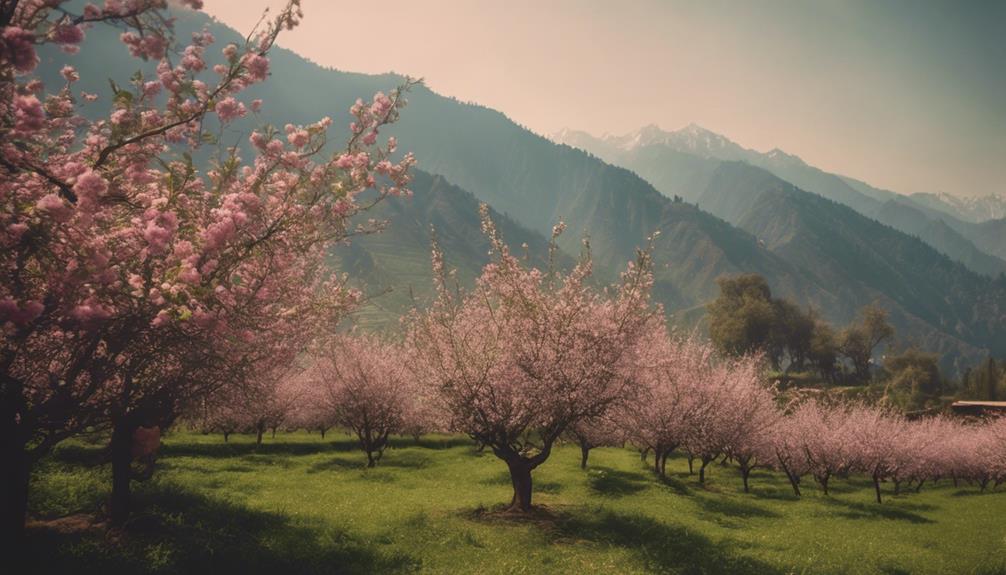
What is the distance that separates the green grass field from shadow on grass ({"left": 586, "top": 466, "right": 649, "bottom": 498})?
19cm

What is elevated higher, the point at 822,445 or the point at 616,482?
the point at 822,445

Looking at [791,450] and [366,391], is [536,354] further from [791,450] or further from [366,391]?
[791,450]

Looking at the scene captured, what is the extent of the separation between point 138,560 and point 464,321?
16058 mm

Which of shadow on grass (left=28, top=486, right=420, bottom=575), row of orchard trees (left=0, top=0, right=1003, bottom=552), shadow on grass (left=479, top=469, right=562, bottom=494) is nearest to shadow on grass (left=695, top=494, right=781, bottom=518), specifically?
shadow on grass (left=479, top=469, right=562, bottom=494)


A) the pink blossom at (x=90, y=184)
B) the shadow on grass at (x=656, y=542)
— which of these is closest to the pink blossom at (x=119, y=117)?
the pink blossom at (x=90, y=184)

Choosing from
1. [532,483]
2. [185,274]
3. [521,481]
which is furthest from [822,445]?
[185,274]

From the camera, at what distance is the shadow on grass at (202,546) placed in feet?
44.1

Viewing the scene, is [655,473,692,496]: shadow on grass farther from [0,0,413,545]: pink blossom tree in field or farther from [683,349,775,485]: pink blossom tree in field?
[0,0,413,545]: pink blossom tree in field

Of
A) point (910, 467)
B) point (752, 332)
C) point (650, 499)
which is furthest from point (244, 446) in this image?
point (752, 332)

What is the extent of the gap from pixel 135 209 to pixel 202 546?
10.6 metres

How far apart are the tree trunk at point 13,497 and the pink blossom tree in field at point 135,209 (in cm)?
4

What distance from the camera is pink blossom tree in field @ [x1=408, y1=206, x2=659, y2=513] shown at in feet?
69.7

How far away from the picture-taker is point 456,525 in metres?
21.6

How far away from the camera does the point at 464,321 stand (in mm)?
26688
